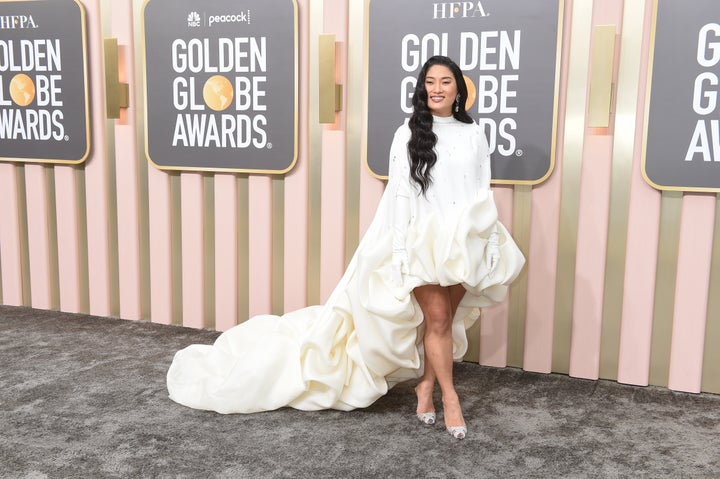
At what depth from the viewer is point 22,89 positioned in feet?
14.7

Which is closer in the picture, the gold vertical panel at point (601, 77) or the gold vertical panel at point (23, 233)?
the gold vertical panel at point (601, 77)

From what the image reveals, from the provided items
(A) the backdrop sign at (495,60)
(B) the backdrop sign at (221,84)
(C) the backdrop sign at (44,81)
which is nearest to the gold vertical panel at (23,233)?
(C) the backdrop sign at (44,81)

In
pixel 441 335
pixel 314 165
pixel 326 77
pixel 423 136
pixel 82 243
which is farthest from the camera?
pixel 82 243

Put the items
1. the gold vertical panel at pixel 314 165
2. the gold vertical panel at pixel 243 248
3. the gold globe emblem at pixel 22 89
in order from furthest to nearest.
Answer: the gold globe emblem at pixel 22 89 < the gold vertical panel at pixel 243 248 < the gold vertical panel at pixel 314 165

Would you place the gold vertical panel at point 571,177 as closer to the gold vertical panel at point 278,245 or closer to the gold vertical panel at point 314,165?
the gold vertical panel at point 314,165

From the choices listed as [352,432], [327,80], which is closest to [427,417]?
[352,432]

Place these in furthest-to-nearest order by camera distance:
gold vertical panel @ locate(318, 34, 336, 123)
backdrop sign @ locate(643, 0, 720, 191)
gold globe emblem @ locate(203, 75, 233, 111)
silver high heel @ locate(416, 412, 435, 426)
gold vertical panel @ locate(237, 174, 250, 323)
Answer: gold vertical panel @ locate(237, 174, 250, 323), gold globe emblem @ locate(203, 75, 233, 111), gold vertical panel @ locate(318, 34, 336, 123), backdrop sign @ locate(643, 0, 720, 191), silver high heel @ locate(416, 412, 435, 426)

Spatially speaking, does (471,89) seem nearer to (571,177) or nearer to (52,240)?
(571,177)

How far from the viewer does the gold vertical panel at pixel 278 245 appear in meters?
4.05

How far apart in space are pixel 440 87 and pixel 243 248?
74.8 inches

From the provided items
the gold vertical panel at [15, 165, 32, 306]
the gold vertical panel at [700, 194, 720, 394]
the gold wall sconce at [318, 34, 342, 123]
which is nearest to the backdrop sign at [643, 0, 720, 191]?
the gold vertical panel at [700, 194, 720, 394]

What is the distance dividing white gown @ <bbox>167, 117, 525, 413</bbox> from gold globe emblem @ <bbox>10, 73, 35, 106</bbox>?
2.36m

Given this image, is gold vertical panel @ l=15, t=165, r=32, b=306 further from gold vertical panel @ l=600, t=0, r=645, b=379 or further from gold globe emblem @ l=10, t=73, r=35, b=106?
gold vertical panel @ l=600, t=0, r=645, b=379

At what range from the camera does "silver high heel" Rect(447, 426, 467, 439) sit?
2748 mm
